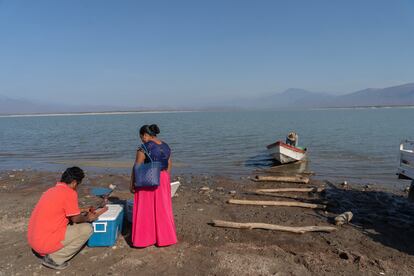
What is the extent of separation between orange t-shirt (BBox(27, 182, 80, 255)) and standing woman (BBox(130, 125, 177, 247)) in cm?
109

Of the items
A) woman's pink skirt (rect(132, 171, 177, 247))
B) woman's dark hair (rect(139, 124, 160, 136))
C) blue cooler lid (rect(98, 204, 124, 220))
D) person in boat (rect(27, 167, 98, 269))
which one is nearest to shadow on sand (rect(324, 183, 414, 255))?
woman's pink skirt (rect(132, 171, 177, 247))

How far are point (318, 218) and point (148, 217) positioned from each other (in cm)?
434

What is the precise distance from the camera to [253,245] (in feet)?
Answer: 21.5

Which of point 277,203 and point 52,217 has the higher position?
point 52,217

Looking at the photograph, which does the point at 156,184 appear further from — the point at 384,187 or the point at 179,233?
the point at 384,187

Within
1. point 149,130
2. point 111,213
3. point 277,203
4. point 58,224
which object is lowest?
point 277,203

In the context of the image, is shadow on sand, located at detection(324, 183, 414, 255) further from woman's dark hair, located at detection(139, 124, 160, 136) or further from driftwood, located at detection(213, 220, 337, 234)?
woman's dark hair, located at detection(139, 124, 160, 136)

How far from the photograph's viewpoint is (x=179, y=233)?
7246mm

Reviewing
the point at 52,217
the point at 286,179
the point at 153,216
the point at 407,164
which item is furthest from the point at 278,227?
the point at 286,179

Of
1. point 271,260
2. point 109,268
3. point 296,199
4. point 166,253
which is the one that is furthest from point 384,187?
point 109,268

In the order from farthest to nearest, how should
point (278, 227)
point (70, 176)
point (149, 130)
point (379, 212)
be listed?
point (379, 212)
point (278, 227)
point (149, 130)
point (70, 176)

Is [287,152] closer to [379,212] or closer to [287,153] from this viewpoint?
[287,153]

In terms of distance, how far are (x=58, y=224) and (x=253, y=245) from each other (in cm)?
339

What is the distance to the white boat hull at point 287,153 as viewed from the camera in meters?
19.2
